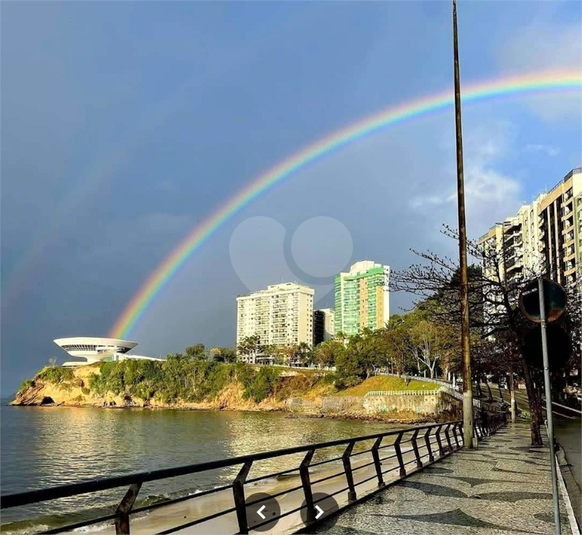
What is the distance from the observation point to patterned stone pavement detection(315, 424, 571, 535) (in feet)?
25.0

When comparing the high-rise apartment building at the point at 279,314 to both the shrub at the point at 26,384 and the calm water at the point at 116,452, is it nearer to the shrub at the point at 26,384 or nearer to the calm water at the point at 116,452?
the shrub at the point at 26,384

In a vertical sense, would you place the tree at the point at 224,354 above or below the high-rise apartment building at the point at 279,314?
below

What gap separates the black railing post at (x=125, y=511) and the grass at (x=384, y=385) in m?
82.7

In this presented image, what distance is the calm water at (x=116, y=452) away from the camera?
90.2 feet

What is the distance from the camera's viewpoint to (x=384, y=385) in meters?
99.6

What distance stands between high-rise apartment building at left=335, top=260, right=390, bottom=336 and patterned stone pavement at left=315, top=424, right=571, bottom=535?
135 m

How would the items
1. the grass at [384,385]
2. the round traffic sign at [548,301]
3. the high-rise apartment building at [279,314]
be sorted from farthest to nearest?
the high-rise apartment building at [279,314], the grass at [384,385], the round traffic sign at [548,301]

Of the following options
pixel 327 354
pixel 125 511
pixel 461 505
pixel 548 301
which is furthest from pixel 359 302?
pixel 125 511

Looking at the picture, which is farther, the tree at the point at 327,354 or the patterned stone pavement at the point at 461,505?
the tree at the point at 327,354

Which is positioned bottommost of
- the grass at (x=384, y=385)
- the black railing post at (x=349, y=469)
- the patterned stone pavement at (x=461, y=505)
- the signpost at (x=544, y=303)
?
the grass at (x=384, y=385)

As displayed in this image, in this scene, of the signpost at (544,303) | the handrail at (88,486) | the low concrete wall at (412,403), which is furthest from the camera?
the low concrete wall at (412,403)

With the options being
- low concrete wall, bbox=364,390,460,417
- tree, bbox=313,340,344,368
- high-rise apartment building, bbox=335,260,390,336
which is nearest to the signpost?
low concrete wall, bbox=364,390,460,417

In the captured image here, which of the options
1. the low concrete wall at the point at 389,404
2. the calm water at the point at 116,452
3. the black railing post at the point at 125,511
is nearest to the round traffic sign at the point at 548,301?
the black railing post at the point at 125,511

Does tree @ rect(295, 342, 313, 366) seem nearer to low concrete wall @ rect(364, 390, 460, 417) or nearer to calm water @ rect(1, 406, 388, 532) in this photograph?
low concrete wall @ rect(364, 390, 460, 417)
